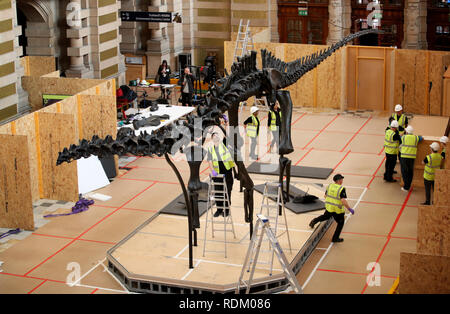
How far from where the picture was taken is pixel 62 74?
2964cm

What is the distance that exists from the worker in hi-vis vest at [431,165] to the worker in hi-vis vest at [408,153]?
1.01 meters

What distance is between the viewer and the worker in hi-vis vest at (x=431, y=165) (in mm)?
20156

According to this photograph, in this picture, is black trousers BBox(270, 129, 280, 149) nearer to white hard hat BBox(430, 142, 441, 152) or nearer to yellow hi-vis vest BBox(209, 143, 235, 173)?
white hard hat BBox(430, 142, 441, 152)

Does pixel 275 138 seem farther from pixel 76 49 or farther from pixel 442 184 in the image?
pixel 76 49

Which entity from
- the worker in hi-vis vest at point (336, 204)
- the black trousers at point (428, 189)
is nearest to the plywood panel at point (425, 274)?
the worker in hi-vis vest at point (336, 204)

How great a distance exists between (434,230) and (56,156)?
35.2ft

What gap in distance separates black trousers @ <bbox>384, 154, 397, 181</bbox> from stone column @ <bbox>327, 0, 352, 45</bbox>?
1354 centimetres

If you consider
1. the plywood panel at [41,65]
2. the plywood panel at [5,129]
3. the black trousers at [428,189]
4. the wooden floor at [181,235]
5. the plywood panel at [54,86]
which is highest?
the plywood panel at [41,65]

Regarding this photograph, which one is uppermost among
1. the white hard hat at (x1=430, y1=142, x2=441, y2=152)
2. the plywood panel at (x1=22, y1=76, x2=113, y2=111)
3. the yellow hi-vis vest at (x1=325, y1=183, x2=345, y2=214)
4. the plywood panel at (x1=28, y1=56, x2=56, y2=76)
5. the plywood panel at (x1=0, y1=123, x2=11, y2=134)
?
the plywood panel at (x1=28, y1=56, x2=56, y2=76)

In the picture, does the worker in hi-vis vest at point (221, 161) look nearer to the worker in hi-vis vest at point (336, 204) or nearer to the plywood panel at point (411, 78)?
the worker in hi-vis vest at point (336, 204)

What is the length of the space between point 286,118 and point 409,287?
7.94 metres

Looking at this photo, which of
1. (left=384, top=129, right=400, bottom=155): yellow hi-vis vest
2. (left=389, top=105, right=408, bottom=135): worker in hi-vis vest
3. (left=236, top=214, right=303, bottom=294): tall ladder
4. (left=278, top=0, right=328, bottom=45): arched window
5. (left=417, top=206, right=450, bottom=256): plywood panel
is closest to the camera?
(left=236, top=214, right=303, bottom=294): tall ladder

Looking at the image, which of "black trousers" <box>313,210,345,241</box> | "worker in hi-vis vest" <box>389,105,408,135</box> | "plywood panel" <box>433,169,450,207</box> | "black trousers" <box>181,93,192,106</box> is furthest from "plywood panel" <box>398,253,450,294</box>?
"black trousers" <box>181,93,192,106</box>

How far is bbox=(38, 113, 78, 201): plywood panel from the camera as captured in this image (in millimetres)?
20938
